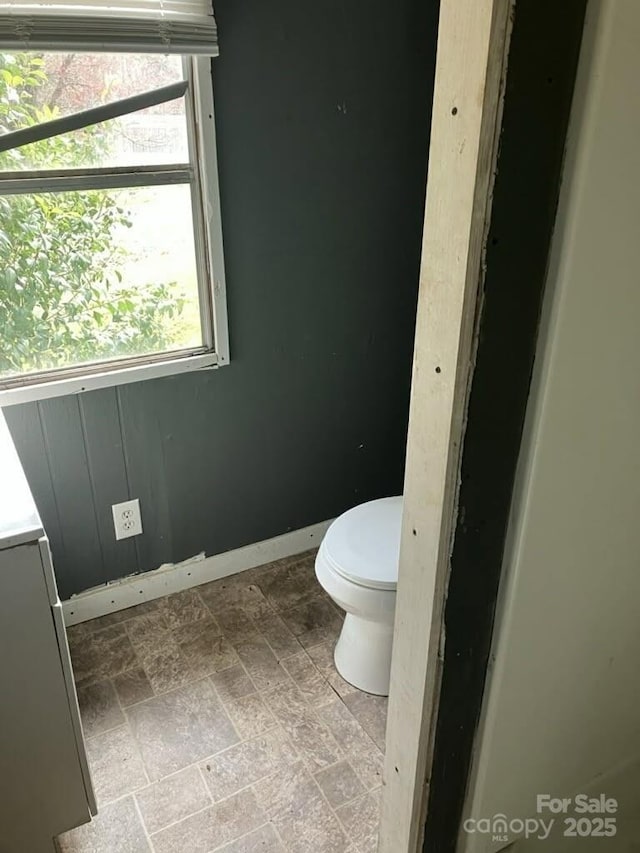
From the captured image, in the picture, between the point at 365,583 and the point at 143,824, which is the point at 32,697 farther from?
the point at 365,583

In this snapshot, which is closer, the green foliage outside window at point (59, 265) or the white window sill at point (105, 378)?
the green foliage outside window at point (59, 265)

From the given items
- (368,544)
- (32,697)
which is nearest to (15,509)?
(32,697)

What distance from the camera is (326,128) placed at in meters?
2.04

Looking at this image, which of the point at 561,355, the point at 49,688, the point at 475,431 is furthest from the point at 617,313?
the point at 49,688

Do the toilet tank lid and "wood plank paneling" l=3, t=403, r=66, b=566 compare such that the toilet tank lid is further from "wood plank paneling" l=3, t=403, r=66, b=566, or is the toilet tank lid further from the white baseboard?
"wood plank paneling" l=3, t=403, r=66, b=566

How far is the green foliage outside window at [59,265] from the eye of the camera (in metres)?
1.68

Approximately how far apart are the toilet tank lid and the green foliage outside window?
801 mm

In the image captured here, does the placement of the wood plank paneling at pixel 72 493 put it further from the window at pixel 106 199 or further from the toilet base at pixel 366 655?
the toilet base at pixel 366 655

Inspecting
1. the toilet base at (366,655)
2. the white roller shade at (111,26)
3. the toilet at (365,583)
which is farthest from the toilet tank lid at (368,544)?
the white roller shade at (111,26)

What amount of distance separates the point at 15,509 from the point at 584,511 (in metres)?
1.00

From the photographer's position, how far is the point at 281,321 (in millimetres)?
2203

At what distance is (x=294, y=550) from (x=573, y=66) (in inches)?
80.9

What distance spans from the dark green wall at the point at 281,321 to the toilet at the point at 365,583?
0.47 meters

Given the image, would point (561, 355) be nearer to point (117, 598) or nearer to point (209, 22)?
point (209, 22)
